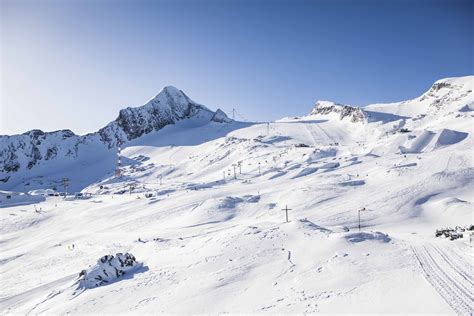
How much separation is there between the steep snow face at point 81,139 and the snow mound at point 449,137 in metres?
117

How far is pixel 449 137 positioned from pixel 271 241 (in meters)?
74.4

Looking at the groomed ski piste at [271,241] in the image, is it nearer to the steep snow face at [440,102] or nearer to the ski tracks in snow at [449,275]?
the ski tracks in snow at [449,275]

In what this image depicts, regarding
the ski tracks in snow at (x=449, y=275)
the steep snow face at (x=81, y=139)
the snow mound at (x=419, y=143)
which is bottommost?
the ski tracks in snow at (x=449, y=275)

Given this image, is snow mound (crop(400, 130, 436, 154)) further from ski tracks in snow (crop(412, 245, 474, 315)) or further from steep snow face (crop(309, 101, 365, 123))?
ski tracks in snow (crop(412, 245, 474, 315))

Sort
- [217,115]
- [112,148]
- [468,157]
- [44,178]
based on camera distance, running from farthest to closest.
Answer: [217,115] → [112,148] → [44,178] → [468,157]

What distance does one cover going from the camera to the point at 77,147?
163000mm

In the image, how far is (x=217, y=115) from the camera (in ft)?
604

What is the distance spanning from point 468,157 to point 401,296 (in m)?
53.6

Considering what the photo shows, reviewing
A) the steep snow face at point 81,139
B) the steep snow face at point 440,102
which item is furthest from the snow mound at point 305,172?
the steep snow face at point 81,139

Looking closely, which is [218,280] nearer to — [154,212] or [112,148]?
[154,212]

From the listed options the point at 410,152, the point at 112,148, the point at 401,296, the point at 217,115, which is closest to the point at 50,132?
the point at 112,148

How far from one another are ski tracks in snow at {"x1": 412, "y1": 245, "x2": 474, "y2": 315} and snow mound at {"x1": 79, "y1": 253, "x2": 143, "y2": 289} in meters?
16.5

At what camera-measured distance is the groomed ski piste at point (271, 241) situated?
1441cm

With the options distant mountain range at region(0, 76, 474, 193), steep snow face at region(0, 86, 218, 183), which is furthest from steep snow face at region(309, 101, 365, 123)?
steep snow face at region(0, 86, 218, 183)
